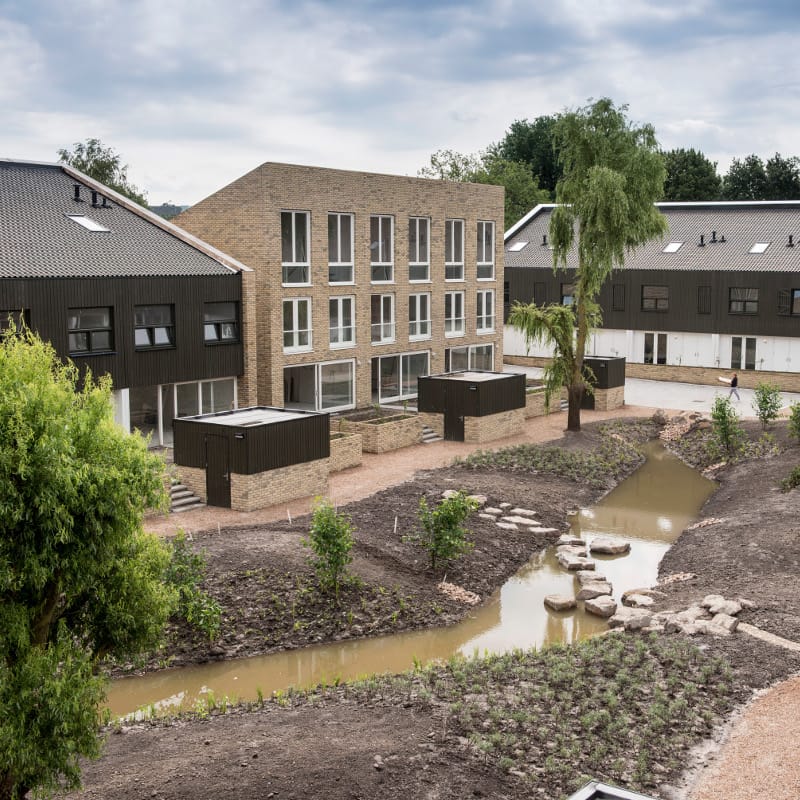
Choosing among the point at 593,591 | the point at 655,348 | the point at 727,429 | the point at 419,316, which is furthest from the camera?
the point at 655,348

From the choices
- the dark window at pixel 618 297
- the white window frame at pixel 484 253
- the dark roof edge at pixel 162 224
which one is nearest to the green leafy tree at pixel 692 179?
the dark window at pixel 618 297

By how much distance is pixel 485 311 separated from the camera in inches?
1590

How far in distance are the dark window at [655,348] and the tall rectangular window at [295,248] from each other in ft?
64.8

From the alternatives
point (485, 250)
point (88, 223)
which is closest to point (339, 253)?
point (88, 223)

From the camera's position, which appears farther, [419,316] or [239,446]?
[419,316]

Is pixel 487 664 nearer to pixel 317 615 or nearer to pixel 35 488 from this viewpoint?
pixel 317 615

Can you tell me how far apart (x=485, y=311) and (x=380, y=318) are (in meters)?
6.58

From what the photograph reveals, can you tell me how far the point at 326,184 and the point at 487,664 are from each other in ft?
70.1

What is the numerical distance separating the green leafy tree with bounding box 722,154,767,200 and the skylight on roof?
2028 inches

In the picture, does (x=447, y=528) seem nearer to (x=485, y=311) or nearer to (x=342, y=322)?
(x=342, y=322)

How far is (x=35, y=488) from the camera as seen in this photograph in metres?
8.30

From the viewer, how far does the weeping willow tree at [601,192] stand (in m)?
29.8

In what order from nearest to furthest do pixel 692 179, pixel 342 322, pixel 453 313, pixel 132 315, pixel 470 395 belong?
pixel 132 315 → pixel 470 395 → pixel 342 322 → pixel 453 313 → pixel 692 179

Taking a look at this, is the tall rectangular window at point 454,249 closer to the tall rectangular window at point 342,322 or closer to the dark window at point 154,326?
the tall rectangular window at point 342,322
